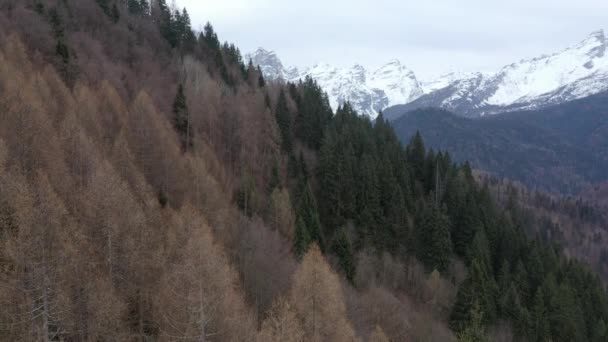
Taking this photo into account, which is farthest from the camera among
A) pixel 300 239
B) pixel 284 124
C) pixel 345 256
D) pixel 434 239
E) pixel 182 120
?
pixel 284 124

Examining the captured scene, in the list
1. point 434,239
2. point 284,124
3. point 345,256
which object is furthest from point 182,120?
point 434,239

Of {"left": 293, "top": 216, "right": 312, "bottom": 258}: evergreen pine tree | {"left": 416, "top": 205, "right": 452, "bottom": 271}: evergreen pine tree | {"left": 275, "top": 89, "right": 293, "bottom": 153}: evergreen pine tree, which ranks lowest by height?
{"left": 416, "top": 205, "right": 452, "bottom": 271}: evergreen pine tree

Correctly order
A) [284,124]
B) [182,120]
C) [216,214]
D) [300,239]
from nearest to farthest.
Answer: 1. [216,214]
2. [300,239]
3. [182,120]
4. [284,124]

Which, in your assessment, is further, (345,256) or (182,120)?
(182,120)

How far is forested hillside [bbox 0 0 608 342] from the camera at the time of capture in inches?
1101

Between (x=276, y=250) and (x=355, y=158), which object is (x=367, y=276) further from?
(x=355, y=158)

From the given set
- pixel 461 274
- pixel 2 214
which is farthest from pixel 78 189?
pixel 461 274

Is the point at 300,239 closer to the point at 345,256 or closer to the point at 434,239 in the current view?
the point at 345,256

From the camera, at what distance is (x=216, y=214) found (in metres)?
56.5

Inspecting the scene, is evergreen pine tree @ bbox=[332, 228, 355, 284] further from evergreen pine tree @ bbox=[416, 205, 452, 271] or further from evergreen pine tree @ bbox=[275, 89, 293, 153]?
evergreen pine tree @ bbox=[275, 89, 293, 153]

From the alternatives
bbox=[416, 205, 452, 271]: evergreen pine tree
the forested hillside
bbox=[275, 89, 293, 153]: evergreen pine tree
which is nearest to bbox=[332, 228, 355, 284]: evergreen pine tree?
the forested hillside

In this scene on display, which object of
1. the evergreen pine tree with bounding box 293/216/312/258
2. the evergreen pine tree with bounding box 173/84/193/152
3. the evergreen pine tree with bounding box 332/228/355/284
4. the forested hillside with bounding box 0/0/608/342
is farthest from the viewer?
the evergreen pine tree with bounding box 173/84/193/152

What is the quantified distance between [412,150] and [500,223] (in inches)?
919

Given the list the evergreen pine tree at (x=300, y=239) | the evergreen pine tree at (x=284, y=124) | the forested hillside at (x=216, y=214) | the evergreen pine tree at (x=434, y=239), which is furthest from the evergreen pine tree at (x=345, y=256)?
the evergreen pine tree at (x=284, y=124)
